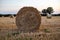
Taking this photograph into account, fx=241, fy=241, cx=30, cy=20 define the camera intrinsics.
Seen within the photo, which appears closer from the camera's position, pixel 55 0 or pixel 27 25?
pixel 27 25

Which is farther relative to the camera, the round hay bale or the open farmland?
the open farmland

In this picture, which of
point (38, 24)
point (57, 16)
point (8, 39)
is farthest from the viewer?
point (57, 16)

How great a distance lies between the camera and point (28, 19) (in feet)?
14.4

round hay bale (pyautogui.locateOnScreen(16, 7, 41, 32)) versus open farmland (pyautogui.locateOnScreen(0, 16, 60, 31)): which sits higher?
round hay bale (pyautogui.locateOnScreen(16, 7, 41, 32))

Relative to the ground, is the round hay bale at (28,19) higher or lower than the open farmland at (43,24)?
higher

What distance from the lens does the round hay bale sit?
14.2ft

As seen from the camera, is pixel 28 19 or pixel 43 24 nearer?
pixel 28 19

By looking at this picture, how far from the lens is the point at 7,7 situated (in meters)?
5.32

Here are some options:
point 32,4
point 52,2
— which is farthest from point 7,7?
point 52,2

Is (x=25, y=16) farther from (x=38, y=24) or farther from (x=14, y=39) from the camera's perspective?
(x=14, y=39)

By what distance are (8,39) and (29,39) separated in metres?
0.29

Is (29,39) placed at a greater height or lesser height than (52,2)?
lesser

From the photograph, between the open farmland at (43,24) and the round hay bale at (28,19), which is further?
the open farmland at (43,24)

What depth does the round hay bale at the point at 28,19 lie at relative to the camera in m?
4.32
